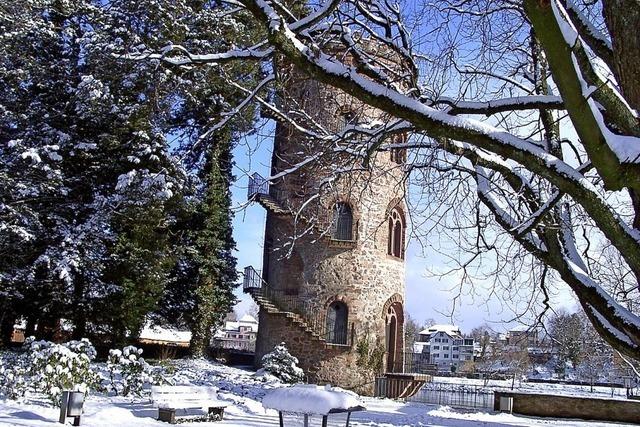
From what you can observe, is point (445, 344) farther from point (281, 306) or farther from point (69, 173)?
point (69, 173)

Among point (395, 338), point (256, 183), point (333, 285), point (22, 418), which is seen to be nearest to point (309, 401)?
point (256, 183)

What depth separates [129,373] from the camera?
545 inches

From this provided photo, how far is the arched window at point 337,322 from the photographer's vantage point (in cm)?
2206

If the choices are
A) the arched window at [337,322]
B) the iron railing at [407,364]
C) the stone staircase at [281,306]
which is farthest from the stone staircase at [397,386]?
the stone staircase at [281,306]

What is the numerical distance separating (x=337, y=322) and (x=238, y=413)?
9.02 meters

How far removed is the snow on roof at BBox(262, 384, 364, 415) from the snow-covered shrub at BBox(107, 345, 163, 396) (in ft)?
21.4

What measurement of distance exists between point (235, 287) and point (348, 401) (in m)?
18.5

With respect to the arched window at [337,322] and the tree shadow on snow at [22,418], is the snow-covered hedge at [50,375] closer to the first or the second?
the tree shadow on snow at [22,418]

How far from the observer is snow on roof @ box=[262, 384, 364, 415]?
770cm

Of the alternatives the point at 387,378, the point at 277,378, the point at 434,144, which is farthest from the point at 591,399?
the point at 434,144

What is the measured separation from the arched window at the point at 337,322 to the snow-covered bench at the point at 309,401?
1396cm

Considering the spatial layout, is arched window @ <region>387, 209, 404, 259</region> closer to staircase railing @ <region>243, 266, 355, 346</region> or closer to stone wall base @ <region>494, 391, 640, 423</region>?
staircase railing @ <region>243, 266, 355, 346</region>

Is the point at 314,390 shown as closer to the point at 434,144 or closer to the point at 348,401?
the point at 348,401

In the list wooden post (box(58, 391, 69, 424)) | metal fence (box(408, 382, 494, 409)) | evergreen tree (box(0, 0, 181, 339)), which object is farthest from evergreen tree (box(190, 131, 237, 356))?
wooden post (box(58, 391, 69, 424))
